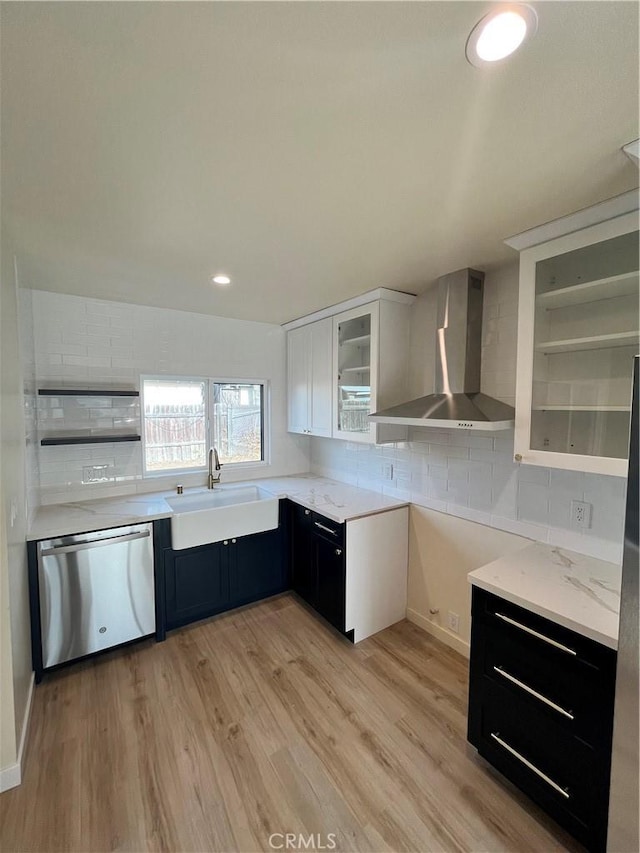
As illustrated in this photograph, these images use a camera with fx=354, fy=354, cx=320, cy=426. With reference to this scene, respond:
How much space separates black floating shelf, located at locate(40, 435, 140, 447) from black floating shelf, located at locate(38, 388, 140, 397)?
1.01 ft

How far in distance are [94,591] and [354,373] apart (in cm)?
234

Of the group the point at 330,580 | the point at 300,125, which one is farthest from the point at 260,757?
the point at 300,125

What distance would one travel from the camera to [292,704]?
1995 mm

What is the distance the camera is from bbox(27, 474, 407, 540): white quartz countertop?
219 cm

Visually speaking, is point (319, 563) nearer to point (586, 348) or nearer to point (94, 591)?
point (94, 591)

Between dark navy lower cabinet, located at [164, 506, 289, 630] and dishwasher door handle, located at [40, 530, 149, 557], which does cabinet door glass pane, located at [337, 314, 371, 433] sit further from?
dishwasher door handle, located at [40, 530, 149, 557]

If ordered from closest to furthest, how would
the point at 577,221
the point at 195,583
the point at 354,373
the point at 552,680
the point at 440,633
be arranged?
1. the point at 552,680
2. the point at 577,221
3. the point at 440,633
4. the point at 195,583
5. the point at 354,373

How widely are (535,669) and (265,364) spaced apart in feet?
9.96

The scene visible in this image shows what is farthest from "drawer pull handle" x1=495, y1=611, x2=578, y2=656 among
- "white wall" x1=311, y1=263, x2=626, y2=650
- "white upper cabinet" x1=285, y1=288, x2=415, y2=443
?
"white upper cabinet" x1=285, y1=288, x2=415, y2=443

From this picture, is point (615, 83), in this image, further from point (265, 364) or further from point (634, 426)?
point (265, 364)

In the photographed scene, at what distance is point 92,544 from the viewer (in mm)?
2207

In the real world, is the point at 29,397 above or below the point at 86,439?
above

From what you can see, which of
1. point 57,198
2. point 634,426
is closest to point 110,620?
point 57,198

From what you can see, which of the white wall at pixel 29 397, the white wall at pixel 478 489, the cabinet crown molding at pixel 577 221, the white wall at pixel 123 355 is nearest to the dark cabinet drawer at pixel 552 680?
the white wall at pixel 478 489
